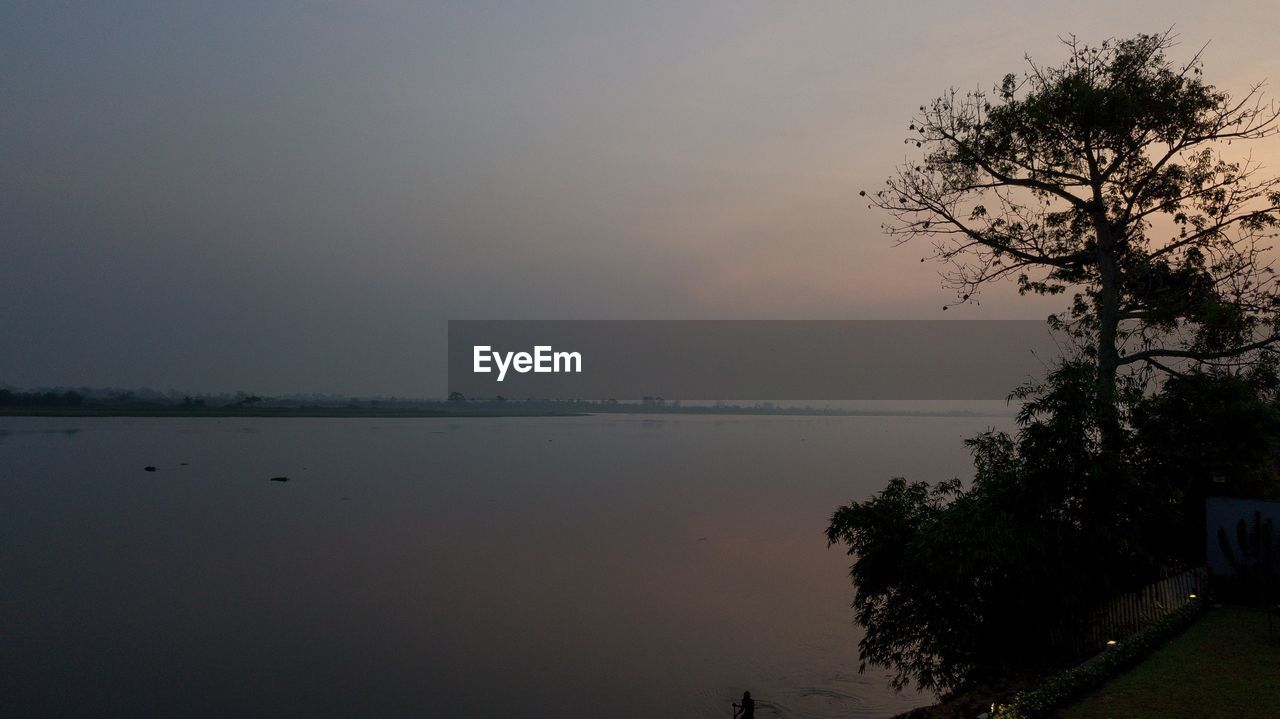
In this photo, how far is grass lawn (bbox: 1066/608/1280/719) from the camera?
31.9ft

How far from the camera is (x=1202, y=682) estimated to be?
10.6 meters

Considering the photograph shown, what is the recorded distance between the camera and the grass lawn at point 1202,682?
9719 mm

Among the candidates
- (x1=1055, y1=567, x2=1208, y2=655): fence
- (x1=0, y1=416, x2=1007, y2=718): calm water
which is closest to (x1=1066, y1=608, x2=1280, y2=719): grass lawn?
(x1=1055, y1=567, x2=1208, y2=655): fence

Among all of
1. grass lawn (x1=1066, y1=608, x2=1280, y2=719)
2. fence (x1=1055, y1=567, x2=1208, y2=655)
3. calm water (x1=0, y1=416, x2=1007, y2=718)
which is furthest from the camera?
calm water (x1=0, y1=416, x2=1007, y2=718)

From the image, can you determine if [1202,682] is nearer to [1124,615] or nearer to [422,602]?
[1124,615]

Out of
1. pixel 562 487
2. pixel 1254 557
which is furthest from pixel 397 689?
A: pixel 562 487

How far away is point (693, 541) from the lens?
43906 mm

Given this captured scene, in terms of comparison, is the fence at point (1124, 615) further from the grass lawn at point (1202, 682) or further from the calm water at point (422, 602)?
the calm water at point (422, 602)

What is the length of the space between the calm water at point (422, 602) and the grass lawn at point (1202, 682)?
8.43 m

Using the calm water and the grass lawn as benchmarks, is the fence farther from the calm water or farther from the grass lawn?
the calm water

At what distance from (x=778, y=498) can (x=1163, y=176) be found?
46073mm

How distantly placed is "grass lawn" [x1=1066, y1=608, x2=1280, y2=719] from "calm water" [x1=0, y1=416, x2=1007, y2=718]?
8435mm

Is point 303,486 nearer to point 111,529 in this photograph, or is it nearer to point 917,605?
point 111,529

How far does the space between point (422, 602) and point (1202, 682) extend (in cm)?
2536
